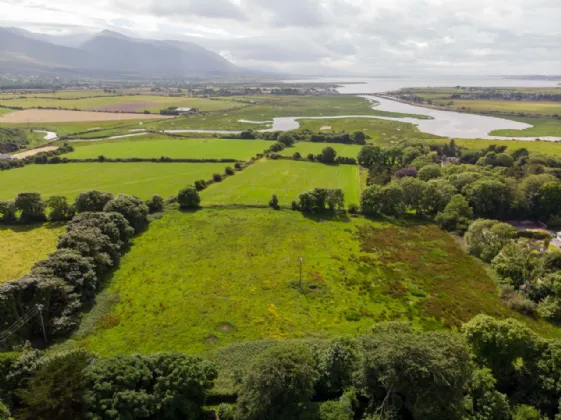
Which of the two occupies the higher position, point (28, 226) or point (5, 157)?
point (5, 157)

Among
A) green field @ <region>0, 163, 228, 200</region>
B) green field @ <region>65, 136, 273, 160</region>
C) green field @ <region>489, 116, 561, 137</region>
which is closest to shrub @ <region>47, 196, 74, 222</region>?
green field @ <region>0, 163, 228, 200</region>

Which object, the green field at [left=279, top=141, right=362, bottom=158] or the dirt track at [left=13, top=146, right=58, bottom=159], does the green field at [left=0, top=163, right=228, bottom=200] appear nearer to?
the dirt track at [left=13, top=146, right=58, bottom=159]

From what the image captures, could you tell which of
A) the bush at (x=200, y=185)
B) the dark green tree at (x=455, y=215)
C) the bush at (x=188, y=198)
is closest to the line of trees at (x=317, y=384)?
the dark green tree at (x=455, y=215)

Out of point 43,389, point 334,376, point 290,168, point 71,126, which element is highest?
point 71,126

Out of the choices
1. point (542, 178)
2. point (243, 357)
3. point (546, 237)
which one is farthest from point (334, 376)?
point (542, 178)

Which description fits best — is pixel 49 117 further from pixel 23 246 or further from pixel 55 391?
pixel 55 391

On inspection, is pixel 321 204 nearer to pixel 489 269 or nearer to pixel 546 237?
pixel 489 269

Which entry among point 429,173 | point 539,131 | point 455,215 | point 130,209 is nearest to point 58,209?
point 130,209
